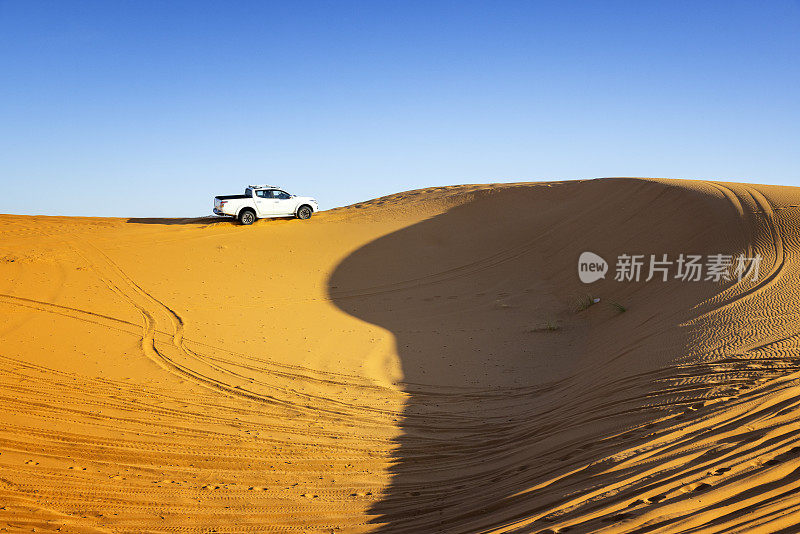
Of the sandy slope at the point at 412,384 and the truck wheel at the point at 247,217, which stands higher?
the truck wheel at the point at 247,217

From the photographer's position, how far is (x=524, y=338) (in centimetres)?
1146

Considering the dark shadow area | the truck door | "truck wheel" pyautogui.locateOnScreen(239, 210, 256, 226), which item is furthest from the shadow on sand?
the dark shadow area

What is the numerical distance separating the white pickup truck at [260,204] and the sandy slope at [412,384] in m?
3.78

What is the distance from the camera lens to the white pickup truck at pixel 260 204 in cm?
2128

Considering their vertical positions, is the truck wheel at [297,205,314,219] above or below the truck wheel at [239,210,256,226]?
above

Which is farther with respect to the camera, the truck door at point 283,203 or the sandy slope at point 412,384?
the truck door at point 283,203

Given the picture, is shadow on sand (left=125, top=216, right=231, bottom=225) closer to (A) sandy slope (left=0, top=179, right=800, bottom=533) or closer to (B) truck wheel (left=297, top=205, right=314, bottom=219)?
(B) truck wheel (left=297, top=205, right=314, bottom=219)

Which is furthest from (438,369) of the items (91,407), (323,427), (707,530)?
(707,530)

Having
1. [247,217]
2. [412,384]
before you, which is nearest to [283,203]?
[247,217]

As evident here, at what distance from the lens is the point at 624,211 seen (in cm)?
1702

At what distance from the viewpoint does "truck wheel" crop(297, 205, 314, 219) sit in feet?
77.4

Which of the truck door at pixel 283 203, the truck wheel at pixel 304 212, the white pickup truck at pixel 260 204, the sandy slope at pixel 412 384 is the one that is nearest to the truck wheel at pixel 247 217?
the white pickup truck at pixel 260 204

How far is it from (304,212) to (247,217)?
2810 millimetres

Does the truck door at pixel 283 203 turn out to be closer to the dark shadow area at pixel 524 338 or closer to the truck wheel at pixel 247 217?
the truck wheel at pixel 247 217
